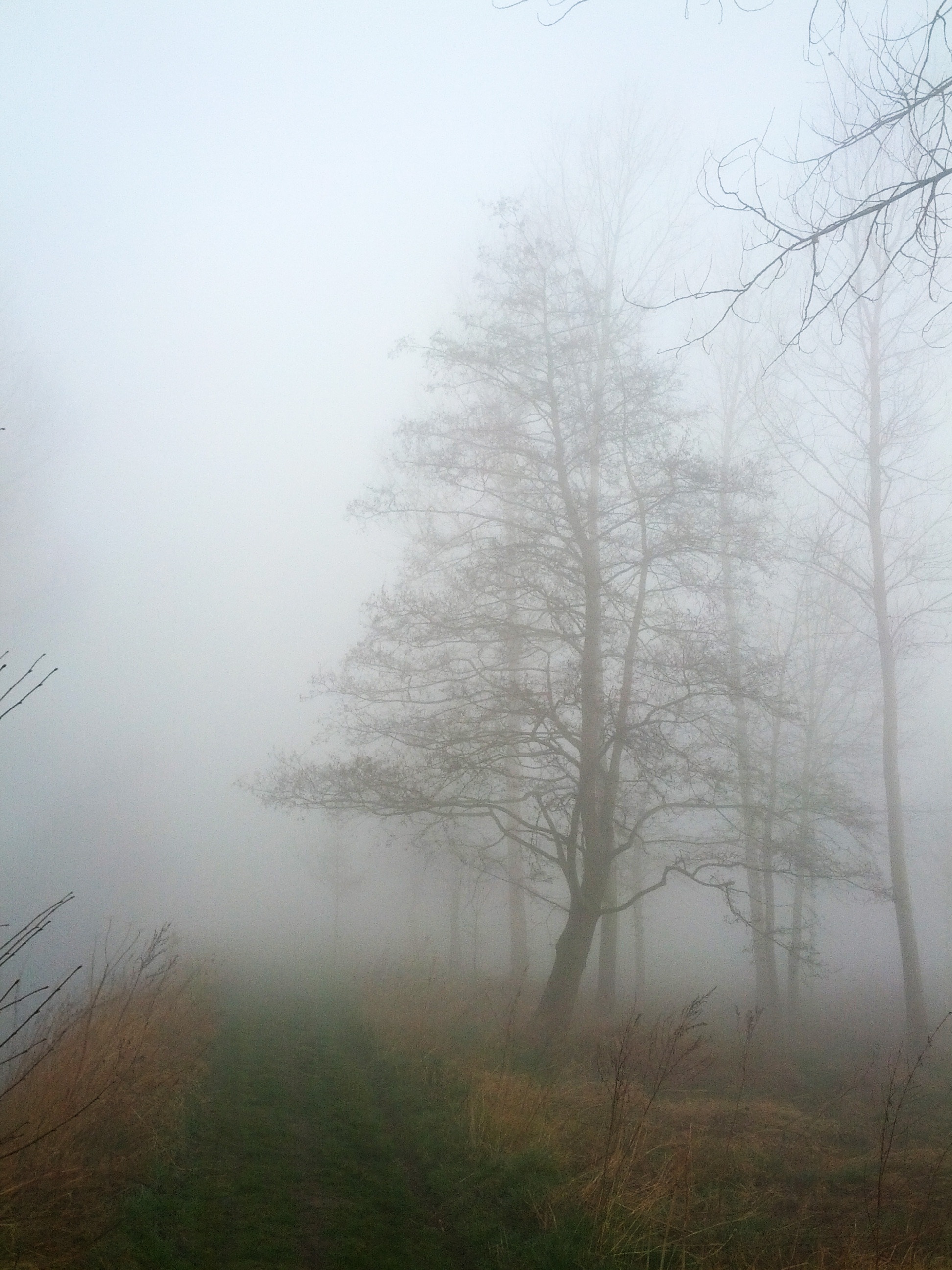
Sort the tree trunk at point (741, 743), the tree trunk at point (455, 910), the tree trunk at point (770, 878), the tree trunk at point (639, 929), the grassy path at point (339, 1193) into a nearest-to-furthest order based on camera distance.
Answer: the grassy path at point (339, 1193)
the tree trunk at point (741, 743)
the tree trunk at point (770, 878)
the tree trunk at point (639, 929)
the tree trunk at point (455, 910)

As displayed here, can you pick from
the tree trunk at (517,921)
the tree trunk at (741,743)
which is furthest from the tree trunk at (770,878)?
the tree trunk at (517,921)

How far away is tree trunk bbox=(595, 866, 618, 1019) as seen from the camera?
42.8 ft

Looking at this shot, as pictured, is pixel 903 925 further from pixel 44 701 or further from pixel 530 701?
pixel 44 701

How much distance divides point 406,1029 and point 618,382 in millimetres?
9345

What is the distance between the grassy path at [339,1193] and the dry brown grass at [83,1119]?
0.23 meters

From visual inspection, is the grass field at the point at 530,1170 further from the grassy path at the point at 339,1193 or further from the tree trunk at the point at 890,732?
the tree trunk at the point at 890,732

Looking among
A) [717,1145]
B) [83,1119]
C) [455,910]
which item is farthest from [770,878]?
[83,1119]

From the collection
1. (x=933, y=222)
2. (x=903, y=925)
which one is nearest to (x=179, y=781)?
(x=903, y=925)

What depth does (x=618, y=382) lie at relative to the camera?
11.0 metres

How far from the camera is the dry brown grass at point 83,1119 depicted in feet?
12.9

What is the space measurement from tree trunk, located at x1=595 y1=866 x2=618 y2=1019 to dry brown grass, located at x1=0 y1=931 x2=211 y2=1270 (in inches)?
290

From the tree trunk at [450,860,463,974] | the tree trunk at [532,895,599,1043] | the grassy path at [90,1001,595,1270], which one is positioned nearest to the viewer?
the grassy path at [90,1001,595,1270]

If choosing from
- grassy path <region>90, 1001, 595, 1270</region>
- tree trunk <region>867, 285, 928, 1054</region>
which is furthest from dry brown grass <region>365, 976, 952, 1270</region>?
tree trunk <region>867, 285, 928, 1054</region>

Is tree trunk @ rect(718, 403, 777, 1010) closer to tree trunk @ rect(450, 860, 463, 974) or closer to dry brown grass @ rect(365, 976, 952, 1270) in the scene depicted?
dry brown grass @ rect(365, 976, 952, 1270)
